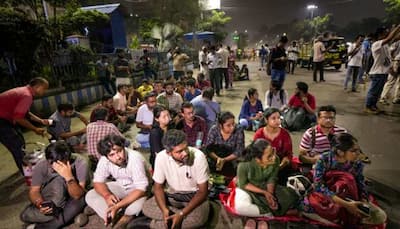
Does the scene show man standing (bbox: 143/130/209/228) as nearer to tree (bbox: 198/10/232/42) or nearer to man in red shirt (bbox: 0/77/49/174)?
man in red shirt (bbox: 0/77/49/174)

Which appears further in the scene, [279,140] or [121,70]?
[121,70]

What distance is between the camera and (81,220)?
2932mm

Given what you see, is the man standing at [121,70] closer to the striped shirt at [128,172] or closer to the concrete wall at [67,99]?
the concrete wall at [67,99]

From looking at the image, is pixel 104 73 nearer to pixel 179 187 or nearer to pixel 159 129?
pixel 159 129

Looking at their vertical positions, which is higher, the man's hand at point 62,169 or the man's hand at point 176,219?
the man's hand at point 62,169

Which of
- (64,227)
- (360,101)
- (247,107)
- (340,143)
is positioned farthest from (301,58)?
(64,227)

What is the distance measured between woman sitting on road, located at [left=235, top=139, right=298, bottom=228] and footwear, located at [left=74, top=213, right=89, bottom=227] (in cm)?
175

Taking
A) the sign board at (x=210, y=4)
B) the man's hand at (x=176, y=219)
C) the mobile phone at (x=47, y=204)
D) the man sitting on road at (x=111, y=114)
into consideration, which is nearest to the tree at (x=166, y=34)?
the sign board at (x=210, y=4)

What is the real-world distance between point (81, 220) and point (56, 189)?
0.46 meters

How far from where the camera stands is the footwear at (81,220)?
9.62 ft

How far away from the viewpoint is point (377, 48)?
5961mm

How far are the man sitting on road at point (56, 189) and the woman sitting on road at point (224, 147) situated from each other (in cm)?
176

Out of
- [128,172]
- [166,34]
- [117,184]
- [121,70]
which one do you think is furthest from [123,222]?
[166,34]

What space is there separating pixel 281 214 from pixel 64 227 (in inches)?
97.1
